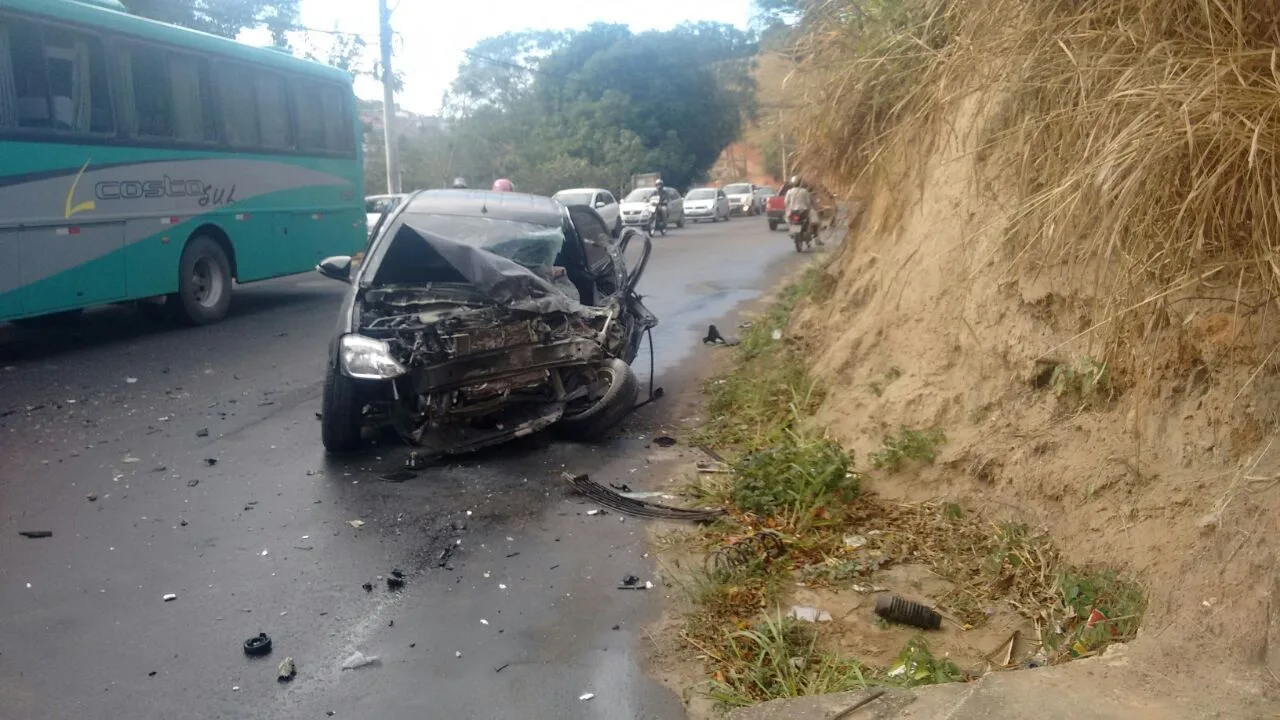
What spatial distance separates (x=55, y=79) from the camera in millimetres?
10055

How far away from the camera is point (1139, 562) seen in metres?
3.93

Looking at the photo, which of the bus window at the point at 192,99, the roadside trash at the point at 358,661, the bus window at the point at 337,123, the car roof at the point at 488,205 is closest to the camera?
the roadside trash at the point at 358,661

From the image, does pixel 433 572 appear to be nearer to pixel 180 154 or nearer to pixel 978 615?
pixel 978 615

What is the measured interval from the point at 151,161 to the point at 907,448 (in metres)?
9.65

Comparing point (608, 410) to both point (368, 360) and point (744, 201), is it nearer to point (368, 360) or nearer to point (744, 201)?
point (368, 360)

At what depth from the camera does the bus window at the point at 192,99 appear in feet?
38.9

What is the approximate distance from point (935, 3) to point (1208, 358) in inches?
122

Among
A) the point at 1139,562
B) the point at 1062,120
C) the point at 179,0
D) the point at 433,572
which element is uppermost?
the point at 179,0

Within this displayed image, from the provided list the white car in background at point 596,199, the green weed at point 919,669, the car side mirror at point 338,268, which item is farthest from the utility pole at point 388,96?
the green weed at point 919,669

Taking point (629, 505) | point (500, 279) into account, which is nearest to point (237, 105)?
point (500, 279)

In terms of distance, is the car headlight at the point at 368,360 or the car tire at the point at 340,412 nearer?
the car headlight at the point at 368,360

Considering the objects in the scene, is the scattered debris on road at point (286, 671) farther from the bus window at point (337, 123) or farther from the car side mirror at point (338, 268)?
the bus window at point (337, 123)

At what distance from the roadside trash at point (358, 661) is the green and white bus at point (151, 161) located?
25.5 ft

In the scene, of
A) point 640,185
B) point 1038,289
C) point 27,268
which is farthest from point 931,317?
point 640,185
